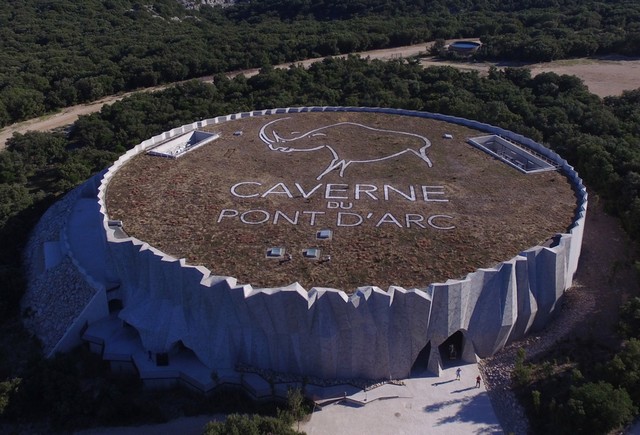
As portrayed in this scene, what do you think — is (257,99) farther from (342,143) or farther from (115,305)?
(115,305)

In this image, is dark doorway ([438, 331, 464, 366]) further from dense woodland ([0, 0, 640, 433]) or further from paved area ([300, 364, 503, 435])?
dense woodland ([0, 0, 640, 433])

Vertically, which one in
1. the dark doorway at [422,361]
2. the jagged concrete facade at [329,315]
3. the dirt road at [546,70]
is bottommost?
the dirt road at [546,70]

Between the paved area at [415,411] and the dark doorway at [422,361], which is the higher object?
the dark doorway at [422,361]

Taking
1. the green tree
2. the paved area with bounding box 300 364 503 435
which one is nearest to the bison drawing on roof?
the paved area with bounding box 300 364 503 435

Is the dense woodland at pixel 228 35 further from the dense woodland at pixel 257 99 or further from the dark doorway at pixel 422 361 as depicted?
the dark doorway at pixel 422 361

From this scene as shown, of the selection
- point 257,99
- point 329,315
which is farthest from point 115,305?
point 257,99

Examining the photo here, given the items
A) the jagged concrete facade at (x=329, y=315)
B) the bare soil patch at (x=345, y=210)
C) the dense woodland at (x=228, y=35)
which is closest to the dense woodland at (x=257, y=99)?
the dense woodland at (x=228, y=35)
